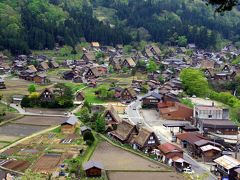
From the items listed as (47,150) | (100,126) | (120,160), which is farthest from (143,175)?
(100,126)

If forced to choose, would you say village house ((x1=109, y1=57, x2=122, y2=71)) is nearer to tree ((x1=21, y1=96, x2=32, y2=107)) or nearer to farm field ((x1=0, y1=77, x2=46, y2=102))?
farm field ((x1=0, y1=77, x2=46, y2=102))

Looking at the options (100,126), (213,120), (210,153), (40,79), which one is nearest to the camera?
(210,153)

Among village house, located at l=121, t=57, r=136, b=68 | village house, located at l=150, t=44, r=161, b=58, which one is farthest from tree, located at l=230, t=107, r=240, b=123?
village house, located at l=150, t=44, r=161, b=58

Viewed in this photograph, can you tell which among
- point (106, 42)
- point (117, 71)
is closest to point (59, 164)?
point (117, 71)

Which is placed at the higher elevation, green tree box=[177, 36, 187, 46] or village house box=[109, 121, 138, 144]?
village house box=[109, 121, 138, 144]

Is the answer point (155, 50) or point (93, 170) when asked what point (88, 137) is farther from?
point (155, 50)

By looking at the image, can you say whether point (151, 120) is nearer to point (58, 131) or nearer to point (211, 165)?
point (58, 131)
